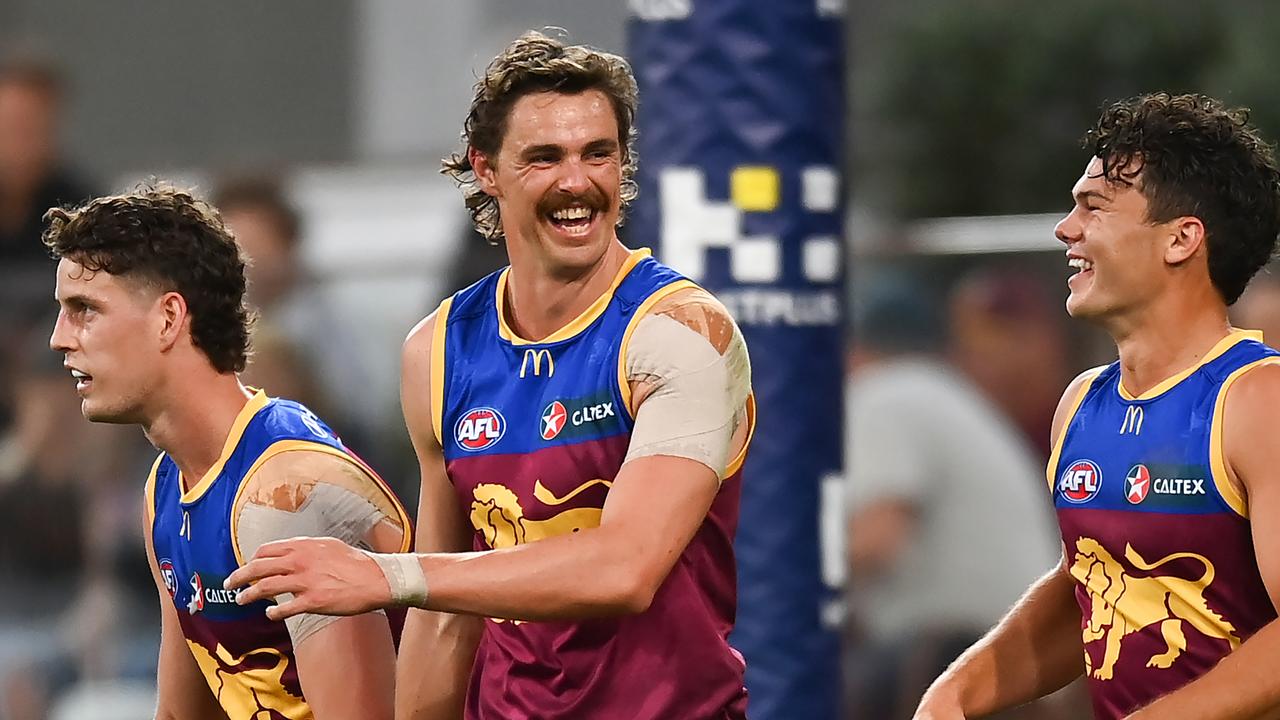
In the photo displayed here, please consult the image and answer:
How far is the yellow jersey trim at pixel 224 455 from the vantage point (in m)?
3.72

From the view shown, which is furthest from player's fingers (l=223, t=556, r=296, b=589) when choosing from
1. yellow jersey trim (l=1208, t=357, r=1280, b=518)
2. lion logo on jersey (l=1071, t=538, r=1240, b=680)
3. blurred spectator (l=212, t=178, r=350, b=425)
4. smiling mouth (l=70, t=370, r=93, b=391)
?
blurred spectator (l=212, t=178, r=350, b=425)

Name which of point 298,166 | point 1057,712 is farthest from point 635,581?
point 298,166

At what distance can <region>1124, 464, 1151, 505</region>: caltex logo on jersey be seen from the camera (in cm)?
331

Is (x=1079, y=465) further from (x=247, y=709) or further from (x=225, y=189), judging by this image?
(x=225, y=189)

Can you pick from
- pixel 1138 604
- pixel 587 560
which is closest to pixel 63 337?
pixel 587 560

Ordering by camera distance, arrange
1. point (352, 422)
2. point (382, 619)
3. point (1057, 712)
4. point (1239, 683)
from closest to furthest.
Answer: point (1239, 683)
point (382, 619)
point (1057, 712)
point (352, 422)

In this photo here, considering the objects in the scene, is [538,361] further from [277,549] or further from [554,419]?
[277,549]

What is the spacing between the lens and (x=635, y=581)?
3193mm

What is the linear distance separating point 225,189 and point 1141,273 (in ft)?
15.9

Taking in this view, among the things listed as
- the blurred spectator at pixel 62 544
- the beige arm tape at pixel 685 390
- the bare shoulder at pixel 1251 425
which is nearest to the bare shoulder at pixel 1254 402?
the bare shoulder at pixel 1251 425

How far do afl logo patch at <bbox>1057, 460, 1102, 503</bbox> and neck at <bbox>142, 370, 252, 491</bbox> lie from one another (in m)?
1.51

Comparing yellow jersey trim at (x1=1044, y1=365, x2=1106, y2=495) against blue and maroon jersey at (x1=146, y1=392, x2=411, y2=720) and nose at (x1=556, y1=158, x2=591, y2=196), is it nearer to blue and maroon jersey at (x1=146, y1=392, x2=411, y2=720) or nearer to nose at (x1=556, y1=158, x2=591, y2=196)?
nose at (x1=556, y1=158, x2=591, y2=196)

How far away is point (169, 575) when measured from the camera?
3.79m

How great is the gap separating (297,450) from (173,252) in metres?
0.45
